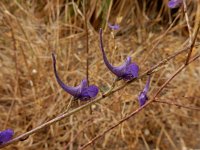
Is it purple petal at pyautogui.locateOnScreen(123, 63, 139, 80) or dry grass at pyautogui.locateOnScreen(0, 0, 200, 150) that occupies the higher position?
dry grass at pyautogui.locateOnScreen(0, 0, 200, 150)

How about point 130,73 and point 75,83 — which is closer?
point 130,73

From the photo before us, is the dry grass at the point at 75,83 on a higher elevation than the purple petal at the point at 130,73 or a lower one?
higher

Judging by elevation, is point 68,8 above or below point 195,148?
above

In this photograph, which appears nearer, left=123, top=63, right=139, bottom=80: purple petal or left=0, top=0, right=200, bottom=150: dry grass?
left=123, top=63, right=139, bottom=80: purple petal

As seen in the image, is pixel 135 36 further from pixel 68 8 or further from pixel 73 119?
pixel 73 119

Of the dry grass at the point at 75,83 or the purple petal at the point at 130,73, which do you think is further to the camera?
the dry grass at the point at 75,83

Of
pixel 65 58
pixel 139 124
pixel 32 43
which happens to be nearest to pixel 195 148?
pixel 139 124

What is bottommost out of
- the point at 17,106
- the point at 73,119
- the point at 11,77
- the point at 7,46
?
the point at 73,119

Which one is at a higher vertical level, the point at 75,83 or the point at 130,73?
the point at 75,83
